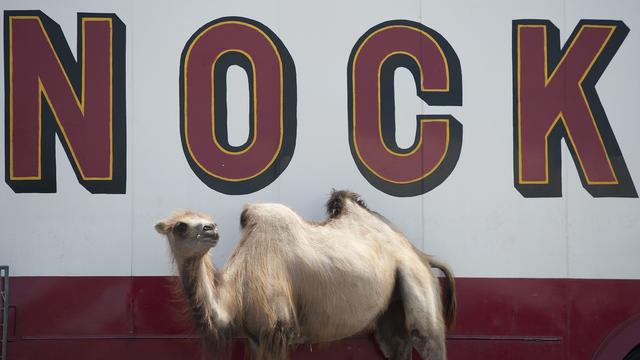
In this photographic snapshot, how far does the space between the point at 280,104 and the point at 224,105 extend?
1.35ft

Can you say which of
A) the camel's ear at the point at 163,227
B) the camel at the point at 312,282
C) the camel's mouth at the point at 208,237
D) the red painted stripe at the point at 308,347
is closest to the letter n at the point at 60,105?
the red painted stripe at the point at 308,347

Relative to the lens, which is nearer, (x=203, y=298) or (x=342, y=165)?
(x=203, y=298)

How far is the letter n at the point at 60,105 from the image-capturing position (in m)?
5.32

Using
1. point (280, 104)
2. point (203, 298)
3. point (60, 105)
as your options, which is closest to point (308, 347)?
point (203, 298)

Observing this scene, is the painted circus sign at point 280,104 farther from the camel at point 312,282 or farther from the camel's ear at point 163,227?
the camel's ear at point 163,227

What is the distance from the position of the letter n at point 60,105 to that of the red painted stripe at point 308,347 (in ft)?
2.49

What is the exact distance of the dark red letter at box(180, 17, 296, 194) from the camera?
5.41 metres

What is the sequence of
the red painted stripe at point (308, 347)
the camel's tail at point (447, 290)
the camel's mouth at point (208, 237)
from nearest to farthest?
the camel's mouth at point (208, 237) → the red painted stripe at point (308, 347) → the camel's tail at point (447, 290)

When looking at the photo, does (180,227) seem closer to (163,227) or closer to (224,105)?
(163,227)

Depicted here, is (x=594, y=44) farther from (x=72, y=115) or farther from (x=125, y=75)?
(x=72, y=115)

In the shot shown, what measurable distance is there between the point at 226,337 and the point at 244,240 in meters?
0.67

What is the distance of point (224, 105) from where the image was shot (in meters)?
5.43

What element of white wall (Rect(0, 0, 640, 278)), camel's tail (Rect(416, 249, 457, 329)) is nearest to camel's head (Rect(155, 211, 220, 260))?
white wall (Rect(0, 0, 640, 278))

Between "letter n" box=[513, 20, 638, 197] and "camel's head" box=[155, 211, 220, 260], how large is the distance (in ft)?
7.96
